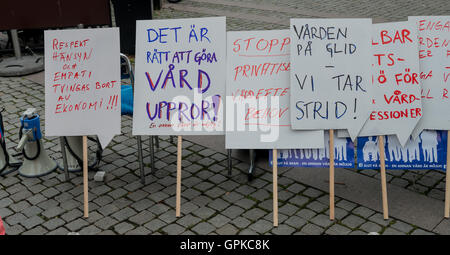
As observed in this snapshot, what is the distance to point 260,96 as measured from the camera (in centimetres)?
468

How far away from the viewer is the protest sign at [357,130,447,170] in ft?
15.6

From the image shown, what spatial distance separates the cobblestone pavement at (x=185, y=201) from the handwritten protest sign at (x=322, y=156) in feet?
1.23

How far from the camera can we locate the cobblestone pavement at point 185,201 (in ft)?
15.1

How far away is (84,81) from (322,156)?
2142 millimetres

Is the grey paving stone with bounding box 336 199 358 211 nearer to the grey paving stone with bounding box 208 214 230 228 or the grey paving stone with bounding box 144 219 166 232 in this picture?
the grey paving stone with bounding box 208 214 230 228

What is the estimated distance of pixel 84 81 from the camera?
193 inches

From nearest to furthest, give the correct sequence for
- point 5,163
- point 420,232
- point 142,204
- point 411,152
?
1. point 420,232
2. point 411,152
3. point 142,204
4. point 5,163

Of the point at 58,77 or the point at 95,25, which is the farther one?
the point at 95,25

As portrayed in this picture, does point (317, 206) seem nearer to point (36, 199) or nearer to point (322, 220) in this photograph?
point (322, 220)

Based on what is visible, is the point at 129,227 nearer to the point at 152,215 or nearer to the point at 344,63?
the point at 152,215

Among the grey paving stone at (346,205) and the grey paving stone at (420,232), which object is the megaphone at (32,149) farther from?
the grey paving stone at (420,232)

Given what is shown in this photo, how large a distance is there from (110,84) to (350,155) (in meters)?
2.14

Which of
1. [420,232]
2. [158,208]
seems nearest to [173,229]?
[158,208]
